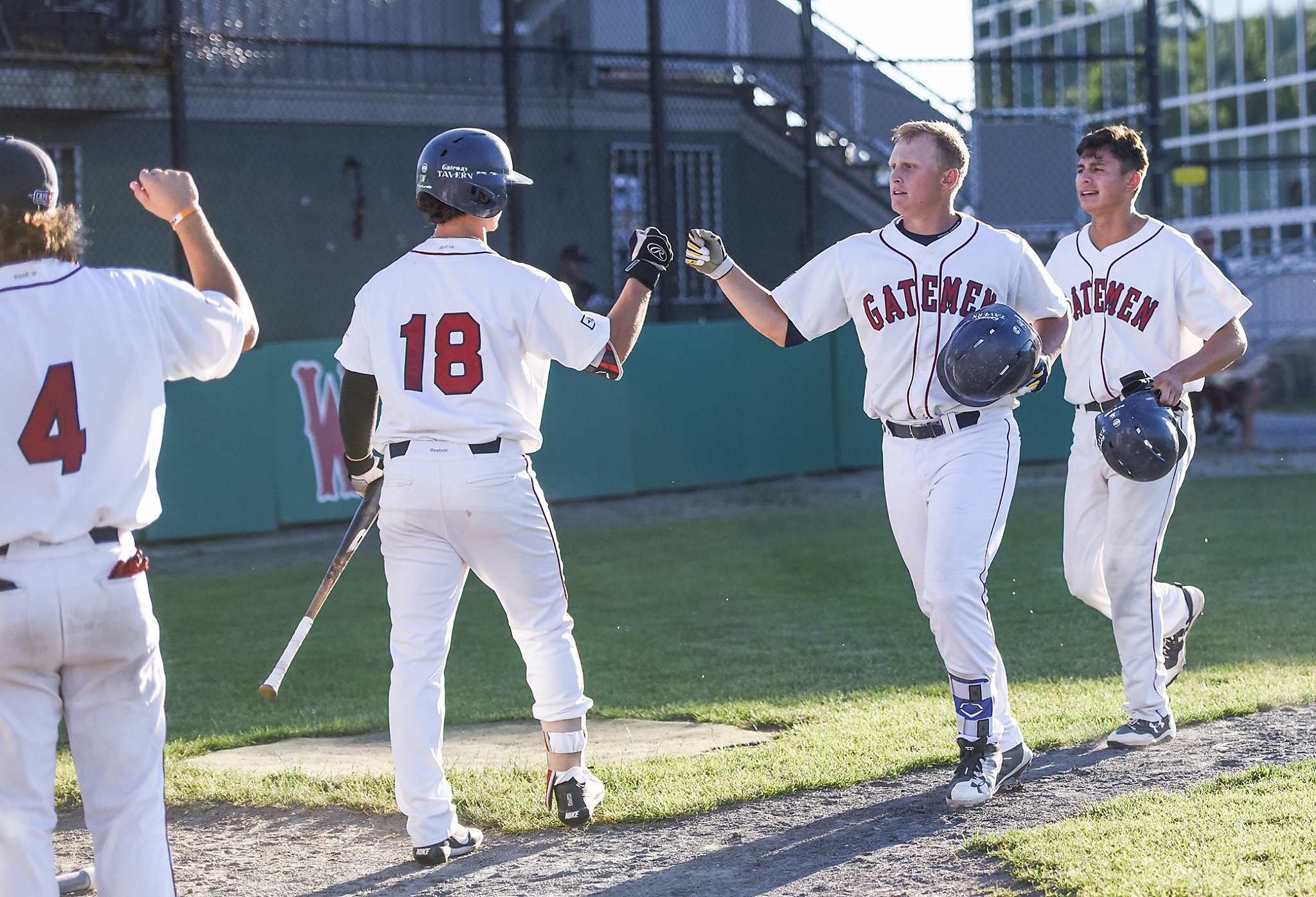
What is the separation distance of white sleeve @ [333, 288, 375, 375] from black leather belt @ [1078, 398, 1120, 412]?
277 centimetres

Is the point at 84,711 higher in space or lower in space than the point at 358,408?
lower

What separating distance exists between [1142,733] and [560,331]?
2.60 m

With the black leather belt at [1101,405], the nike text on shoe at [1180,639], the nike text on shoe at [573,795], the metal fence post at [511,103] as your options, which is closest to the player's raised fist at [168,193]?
Result: the nike text on shoe at [573,795]

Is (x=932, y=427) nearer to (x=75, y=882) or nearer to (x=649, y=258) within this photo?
(x=649, y=258)

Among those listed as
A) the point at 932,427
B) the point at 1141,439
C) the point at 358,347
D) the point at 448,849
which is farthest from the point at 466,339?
the point at 1141,439

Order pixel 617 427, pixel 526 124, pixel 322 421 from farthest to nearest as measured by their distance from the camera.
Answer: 1. pixel 526 124
2. pixel 617 427
3. pixel 322 421

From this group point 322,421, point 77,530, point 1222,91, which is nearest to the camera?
point 77,530

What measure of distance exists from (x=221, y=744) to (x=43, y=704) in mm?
3047

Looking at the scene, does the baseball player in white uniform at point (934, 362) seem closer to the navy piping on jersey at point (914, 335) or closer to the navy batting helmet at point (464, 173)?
the navy piping on jersey at point (914, 335)

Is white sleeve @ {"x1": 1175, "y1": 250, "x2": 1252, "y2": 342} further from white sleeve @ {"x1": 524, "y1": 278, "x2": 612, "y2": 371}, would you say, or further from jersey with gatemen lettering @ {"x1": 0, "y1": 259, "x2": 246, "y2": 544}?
jersey with gatemen lettering @ {"x1": 0, "y1": 259, "x2": 246, "y2": 544}

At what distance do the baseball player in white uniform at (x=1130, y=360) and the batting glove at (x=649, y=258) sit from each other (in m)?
1.73

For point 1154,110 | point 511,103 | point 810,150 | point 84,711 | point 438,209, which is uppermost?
point 1154,110

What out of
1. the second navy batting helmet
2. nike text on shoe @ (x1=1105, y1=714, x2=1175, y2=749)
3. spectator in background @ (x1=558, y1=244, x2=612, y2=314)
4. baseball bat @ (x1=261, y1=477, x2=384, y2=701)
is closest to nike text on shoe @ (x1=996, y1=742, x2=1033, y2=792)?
nike text on shoe @ (x1=1105, y1=714, x2=1175, y2=749)

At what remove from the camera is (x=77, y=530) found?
3078 millimetres
